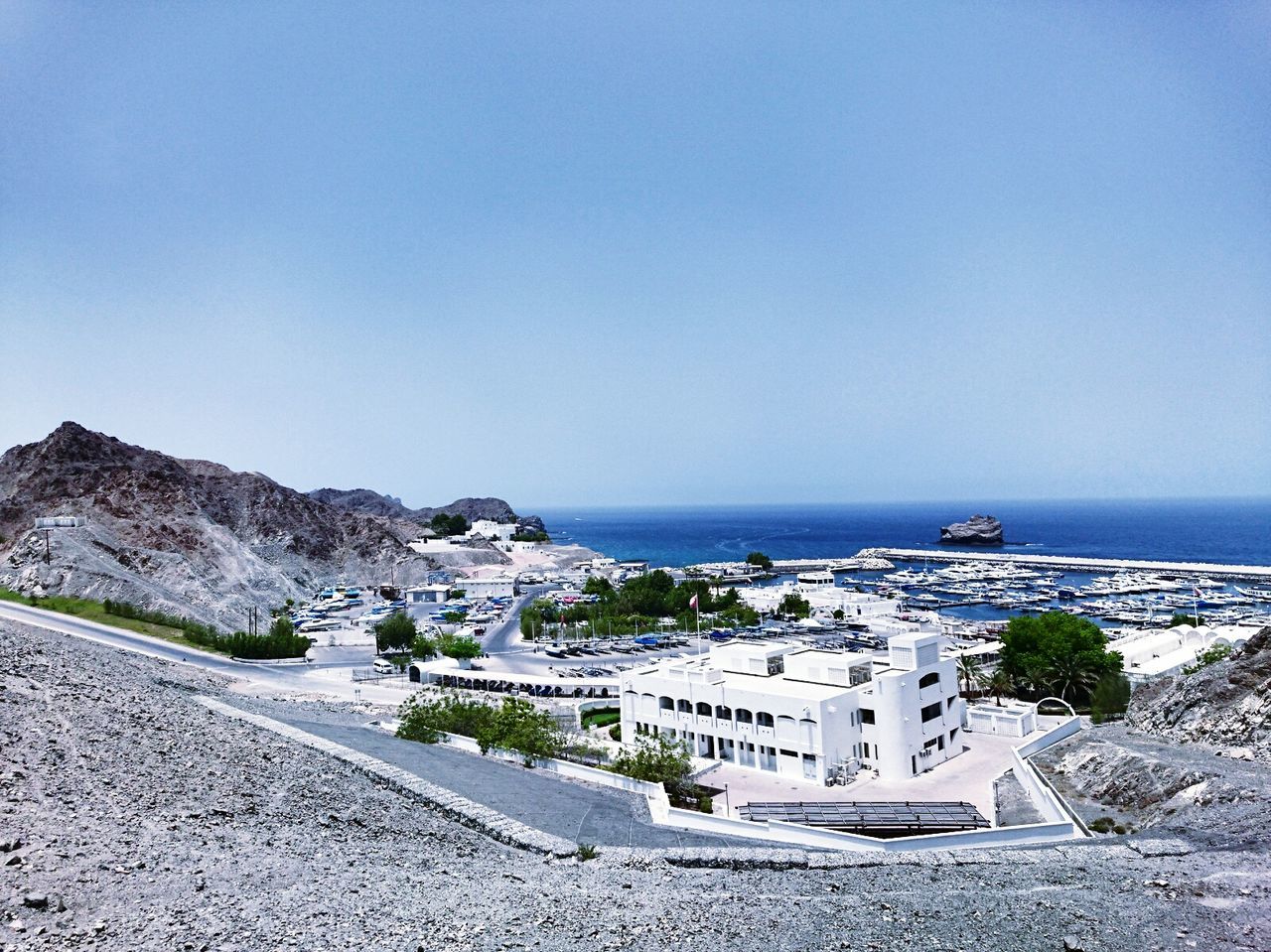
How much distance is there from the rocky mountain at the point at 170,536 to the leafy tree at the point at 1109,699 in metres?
66.0

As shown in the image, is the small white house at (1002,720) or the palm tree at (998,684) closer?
A: the small white house at (1002,720)

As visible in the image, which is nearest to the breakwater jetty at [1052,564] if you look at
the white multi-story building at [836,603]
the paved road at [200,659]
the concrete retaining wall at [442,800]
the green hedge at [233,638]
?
the white multi-story building at [836,603]

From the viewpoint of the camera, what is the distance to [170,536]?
7988 centimetres

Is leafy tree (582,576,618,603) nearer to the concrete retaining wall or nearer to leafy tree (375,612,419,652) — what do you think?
leafy tree (375,612,419,652)

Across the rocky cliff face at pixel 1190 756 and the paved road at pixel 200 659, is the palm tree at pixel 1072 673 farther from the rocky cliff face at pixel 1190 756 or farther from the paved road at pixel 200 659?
the paved road at pixel 200 659

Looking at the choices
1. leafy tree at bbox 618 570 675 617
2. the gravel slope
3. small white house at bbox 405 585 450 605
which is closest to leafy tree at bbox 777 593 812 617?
leafy tree at bbox 618 570 675 617

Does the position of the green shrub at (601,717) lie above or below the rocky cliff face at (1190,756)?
below

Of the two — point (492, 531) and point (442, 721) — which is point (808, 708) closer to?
point (442, 721)

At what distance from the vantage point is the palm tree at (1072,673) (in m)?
42.9

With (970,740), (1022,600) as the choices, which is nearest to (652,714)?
(970,740)

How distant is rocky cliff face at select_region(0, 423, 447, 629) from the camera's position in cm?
6512

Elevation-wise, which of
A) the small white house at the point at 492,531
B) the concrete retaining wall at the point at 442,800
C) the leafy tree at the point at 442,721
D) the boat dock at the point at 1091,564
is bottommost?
the boat dock at the point at 1091,564


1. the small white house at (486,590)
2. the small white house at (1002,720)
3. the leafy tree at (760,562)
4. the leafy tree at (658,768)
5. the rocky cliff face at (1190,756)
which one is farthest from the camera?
the leafy tree at (760,562)

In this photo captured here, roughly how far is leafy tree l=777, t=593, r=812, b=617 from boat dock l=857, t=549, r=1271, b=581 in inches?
2809
